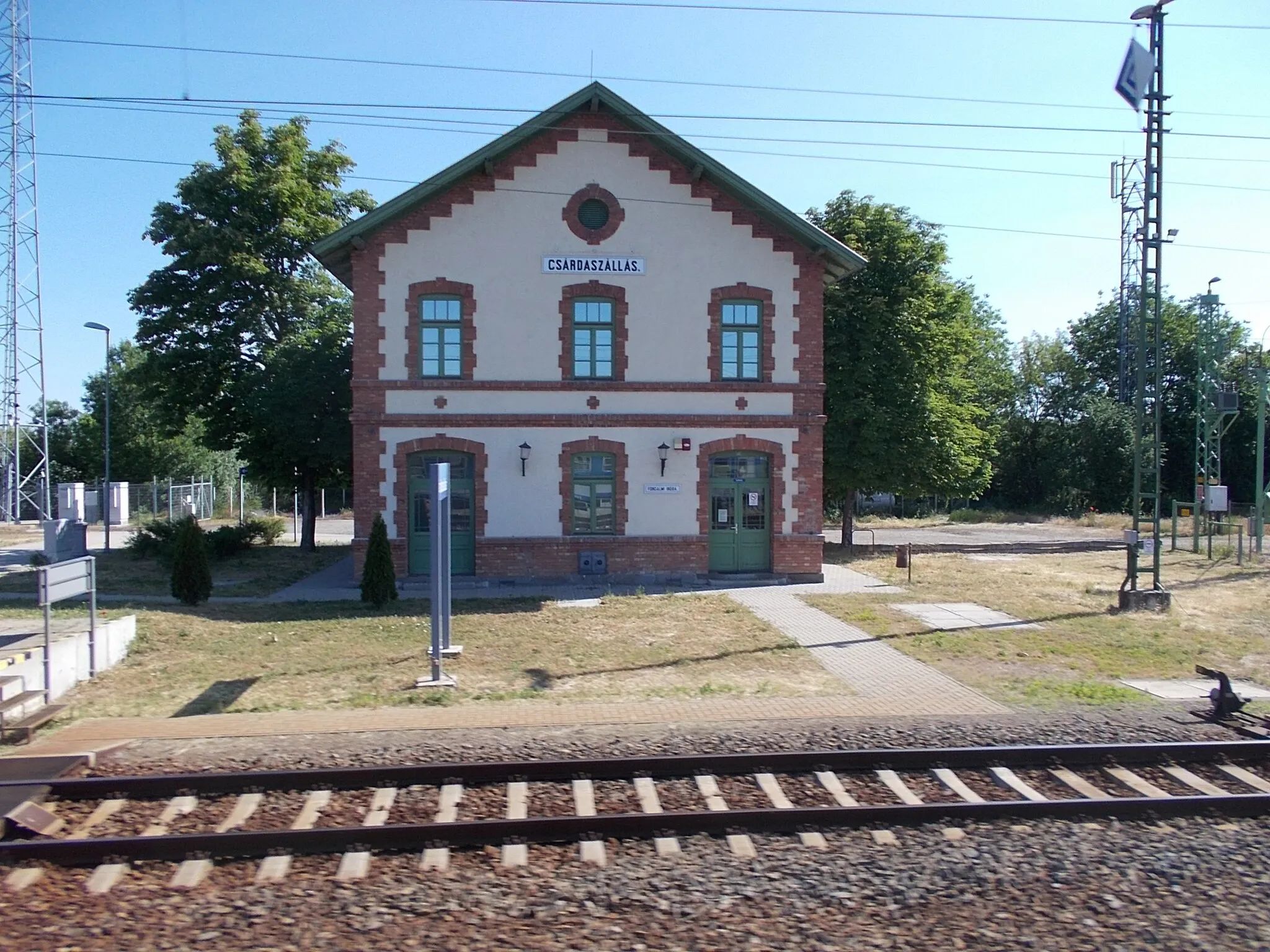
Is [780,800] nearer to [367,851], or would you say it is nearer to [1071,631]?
[367,851]

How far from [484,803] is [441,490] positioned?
16.7 ft

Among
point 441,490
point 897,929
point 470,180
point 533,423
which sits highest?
point 470,180

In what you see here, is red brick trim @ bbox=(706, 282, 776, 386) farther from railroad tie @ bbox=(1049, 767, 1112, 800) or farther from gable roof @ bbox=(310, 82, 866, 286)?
railroad tie @ bbox=(1049, 767, 1112, 800)

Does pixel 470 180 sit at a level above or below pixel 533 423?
above

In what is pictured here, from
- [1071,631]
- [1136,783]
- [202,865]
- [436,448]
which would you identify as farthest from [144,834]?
[436,448]

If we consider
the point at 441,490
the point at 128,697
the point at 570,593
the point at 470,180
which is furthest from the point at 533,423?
the point at 128,697

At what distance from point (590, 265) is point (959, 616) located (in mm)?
10305

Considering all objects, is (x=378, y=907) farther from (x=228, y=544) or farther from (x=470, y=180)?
(x=228, y=544)

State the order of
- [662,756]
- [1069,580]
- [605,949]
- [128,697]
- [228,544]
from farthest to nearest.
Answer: [228,544] → [1069,580] → [128,697] → [662,756] → [605,949]

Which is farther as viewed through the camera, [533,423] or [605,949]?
[533,423]

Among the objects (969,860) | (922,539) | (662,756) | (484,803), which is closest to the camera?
(969,860)

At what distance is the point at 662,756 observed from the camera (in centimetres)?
747

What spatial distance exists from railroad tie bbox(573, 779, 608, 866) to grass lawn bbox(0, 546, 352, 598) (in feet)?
45.1

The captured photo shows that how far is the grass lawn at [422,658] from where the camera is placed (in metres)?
10.1
